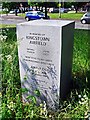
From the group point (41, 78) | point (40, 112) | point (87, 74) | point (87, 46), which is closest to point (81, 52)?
point (87, 46)

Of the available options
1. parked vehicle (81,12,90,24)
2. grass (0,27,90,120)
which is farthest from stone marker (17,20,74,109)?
parked vehicle (81,12,90,24)

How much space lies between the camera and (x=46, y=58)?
110 inches

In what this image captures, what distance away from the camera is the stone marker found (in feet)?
8.71

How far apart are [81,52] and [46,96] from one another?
201cm

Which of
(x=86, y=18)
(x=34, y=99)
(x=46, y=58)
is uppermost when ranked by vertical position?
(x=46, y=58)

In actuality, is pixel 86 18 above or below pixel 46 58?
below

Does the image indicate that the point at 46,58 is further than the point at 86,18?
No

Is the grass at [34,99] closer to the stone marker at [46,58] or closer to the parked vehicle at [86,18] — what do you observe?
the stone marker at [46,58]

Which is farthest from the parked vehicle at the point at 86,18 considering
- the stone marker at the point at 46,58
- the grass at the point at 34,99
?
the stone marker at the point at 46,58

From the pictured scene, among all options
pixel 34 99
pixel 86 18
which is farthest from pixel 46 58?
pixel 86 18

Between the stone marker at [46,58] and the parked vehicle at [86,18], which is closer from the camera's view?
the stone marker at [46,58]

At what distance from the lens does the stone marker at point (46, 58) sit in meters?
2.65

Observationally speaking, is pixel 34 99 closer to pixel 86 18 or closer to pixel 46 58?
pixel 46 58

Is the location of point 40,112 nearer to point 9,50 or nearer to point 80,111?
point 80,111
